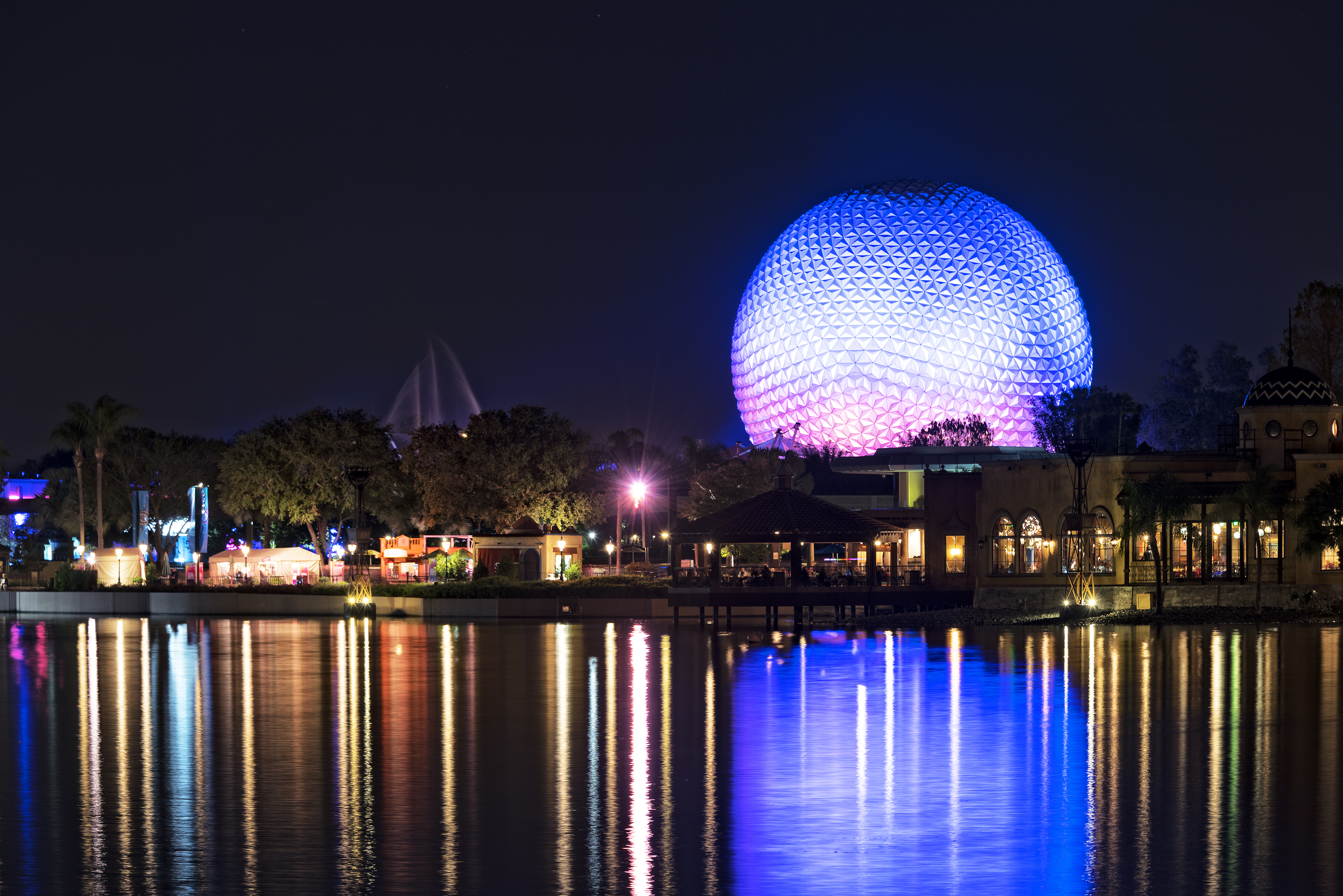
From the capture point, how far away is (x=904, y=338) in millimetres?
85688

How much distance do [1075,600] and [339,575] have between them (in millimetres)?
32724

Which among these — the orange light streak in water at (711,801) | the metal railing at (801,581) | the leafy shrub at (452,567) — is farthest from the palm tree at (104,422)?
the orange light streak in water at (711,801)

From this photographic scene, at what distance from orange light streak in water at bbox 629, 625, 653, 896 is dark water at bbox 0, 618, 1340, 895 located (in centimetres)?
6

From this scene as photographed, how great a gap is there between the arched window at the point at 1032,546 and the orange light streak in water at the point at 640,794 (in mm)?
27469

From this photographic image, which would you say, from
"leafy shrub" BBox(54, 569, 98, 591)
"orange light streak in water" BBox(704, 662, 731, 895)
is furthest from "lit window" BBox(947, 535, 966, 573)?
"leafy shrub" BBox(54, 569, 98, 591)

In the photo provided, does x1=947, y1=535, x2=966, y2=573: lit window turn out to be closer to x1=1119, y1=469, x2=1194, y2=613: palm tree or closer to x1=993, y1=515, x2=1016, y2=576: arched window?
x1=993, y1=515, x2=1016, y2=576: arched window

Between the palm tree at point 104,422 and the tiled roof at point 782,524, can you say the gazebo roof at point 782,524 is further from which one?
the palm tree at point 104,422

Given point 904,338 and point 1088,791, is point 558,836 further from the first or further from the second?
point 904,338

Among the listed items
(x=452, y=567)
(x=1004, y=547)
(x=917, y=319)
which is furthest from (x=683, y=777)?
(x=917, y=319)

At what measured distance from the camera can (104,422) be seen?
7650 centimetres

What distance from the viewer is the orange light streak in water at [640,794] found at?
39.6 feet

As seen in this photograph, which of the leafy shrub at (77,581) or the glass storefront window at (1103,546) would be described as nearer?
the glass storefront window at (1103,546)

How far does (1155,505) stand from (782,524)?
35.4ft

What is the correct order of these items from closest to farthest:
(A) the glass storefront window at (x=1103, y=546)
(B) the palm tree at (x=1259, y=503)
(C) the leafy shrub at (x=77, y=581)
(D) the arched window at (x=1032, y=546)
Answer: (B) the palm tree at (x=1259, y=503)
(A) the glass storefront window at (x=1103, y=546)
(D) the arched window at (x=1032, y=546)
(C) the leafy shrub at (x=77, y=581)
